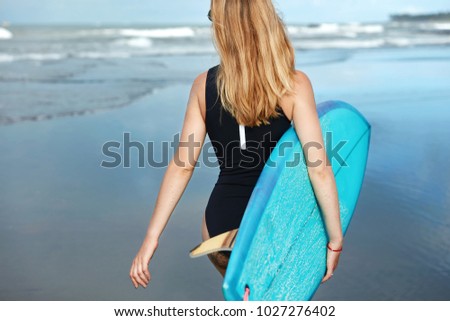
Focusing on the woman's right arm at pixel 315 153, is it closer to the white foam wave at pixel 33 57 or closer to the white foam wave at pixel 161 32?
the white foam wave at pixel 33 57

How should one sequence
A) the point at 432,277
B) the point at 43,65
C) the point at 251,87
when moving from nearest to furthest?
the point at 251,87
the point at 432,277
the point at 43,65

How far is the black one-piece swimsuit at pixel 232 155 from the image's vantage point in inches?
85.1

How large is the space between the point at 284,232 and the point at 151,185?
2750 mm

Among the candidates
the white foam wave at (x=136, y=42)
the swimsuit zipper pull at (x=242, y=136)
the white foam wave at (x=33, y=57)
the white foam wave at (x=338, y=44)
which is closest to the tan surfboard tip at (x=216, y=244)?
the swimsuit zipper pull at (x=242, y=136)

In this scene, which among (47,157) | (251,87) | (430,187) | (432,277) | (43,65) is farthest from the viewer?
(43,65)

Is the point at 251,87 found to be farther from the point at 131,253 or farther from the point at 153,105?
the point at 153,105

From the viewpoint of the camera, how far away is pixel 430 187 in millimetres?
4863

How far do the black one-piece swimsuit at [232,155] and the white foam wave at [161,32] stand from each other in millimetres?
15003

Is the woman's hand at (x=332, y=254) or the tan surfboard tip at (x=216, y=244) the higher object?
the tan surfboard tip at (x=216, y=244)

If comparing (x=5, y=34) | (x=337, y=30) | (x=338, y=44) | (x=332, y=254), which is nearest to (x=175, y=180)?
(x=332, y=254)

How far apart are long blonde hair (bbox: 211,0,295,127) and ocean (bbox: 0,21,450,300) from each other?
1578 millimetres
